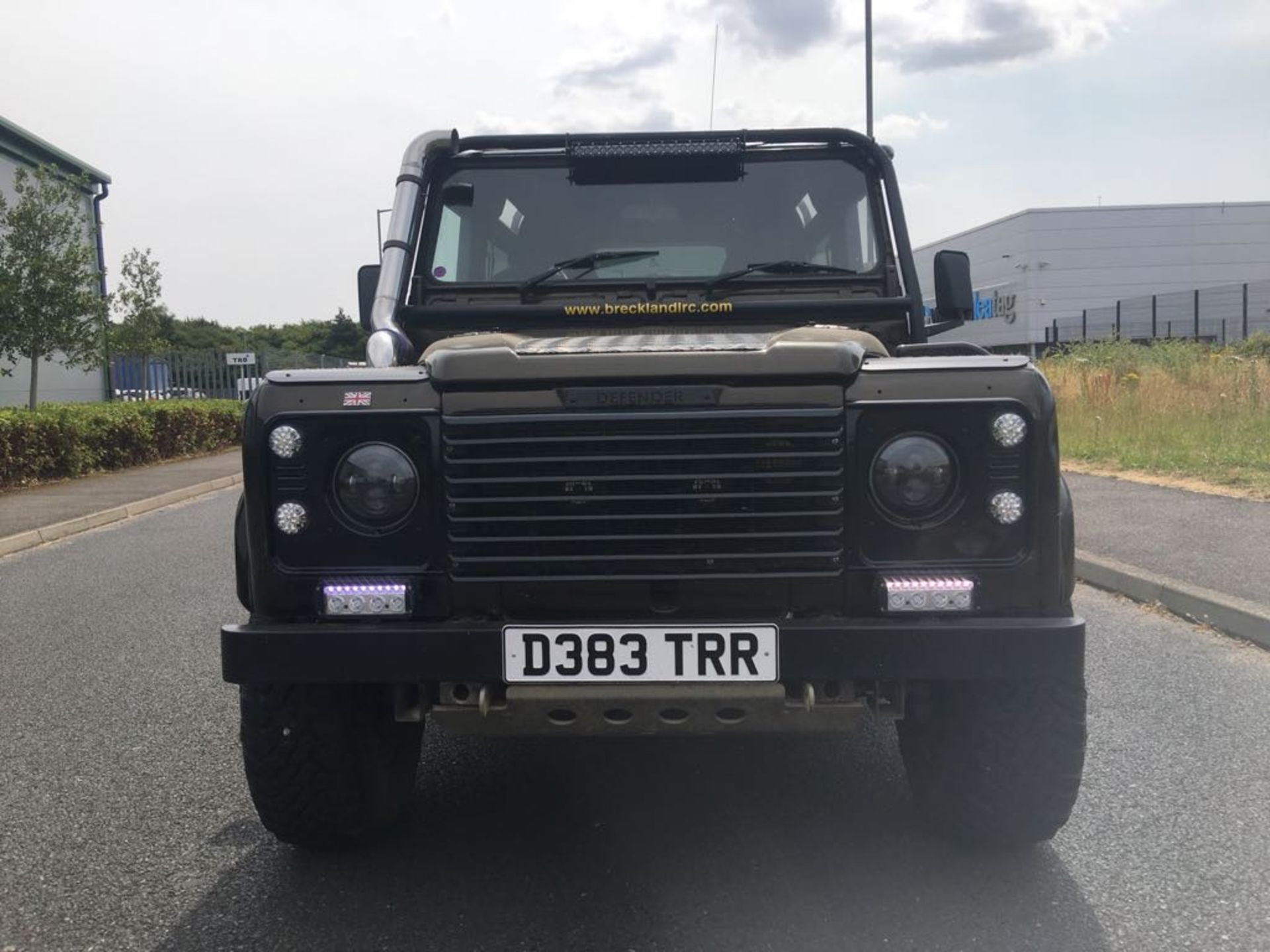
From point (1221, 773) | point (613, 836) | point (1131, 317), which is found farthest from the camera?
point (1131, 317)

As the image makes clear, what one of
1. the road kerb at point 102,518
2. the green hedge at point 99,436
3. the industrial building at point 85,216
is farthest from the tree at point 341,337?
the road kerb at point 102,518

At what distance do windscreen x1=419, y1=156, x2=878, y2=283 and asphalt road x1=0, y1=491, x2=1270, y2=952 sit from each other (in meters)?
1.80

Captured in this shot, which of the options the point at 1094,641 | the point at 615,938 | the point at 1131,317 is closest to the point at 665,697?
the point at 615,938

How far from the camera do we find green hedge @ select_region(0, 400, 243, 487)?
1423cm

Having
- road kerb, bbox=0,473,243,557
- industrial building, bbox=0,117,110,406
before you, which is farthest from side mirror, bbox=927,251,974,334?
industrial building, bbox=0,117,110,406

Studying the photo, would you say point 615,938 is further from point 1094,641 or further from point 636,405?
point 1094,641

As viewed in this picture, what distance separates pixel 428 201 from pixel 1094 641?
3.89 m

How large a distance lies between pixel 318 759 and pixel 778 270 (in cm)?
234

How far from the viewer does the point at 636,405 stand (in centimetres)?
268

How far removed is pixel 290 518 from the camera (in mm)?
2725

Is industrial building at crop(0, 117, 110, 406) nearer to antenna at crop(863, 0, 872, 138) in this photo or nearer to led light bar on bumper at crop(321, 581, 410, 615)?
antenna at crop(863, 0, 872, 138)

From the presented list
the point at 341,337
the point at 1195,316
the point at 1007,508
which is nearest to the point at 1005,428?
the point at 1007,508

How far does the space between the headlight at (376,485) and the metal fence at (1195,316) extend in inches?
1099

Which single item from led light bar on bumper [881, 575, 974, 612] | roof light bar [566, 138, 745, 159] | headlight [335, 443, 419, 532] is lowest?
led light bar on bumper [881, 575, 974, 612]
